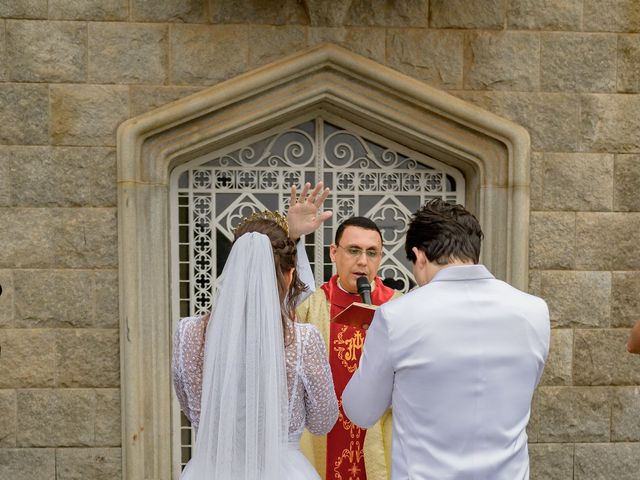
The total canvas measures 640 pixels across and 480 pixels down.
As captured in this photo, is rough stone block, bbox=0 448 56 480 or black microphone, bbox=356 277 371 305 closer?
black microphone, bbox=356 277 371 305

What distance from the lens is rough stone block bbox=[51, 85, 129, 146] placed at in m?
3.61

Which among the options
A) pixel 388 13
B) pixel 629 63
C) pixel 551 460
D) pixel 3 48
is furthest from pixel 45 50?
pixel 551 460

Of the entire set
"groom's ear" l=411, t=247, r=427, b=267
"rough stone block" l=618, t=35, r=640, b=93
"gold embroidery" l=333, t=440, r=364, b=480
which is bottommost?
"gold embroidery" l=333, t=440, r=364, b=480

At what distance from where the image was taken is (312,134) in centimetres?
396

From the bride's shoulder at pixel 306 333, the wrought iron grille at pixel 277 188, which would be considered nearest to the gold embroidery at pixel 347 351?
the wrought iron grille at pixel 277 188

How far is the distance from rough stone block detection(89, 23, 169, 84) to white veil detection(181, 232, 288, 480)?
75.9 inches

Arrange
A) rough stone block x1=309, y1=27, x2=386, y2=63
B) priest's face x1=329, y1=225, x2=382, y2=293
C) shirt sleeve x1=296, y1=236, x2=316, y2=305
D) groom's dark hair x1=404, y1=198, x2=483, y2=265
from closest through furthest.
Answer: groom's dark hair x1=404, y1=198, x2=483, y2=265
shirt sleeve x1=296, y1=236, x2=316, y2=305
priest's face x1=329, y1=225, x2=382, y2=293
rough stone block x1=309, y1=27, x2=386, y2=63

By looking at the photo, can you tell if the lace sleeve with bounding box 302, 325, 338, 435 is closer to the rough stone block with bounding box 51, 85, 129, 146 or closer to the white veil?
the white veil

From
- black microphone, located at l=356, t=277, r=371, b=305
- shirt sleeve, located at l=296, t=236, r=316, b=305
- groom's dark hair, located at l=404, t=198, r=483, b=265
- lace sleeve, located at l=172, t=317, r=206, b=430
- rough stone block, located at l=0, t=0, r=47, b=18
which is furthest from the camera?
rough stone block, located at l=0, t=0, r=47, b=18

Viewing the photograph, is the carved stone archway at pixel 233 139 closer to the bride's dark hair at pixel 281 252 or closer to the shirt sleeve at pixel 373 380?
the bride's dark hair at pixel 281 252

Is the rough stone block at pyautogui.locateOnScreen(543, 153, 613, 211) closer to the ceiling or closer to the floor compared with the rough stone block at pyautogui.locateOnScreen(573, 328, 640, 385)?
closer to the ceiling

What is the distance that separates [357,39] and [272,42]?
0.51m

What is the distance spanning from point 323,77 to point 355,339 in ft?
5.17

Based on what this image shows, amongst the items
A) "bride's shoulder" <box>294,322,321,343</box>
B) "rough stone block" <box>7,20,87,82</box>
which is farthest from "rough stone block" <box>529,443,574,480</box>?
"rough stone block" <box>7,20,87,82</box>
